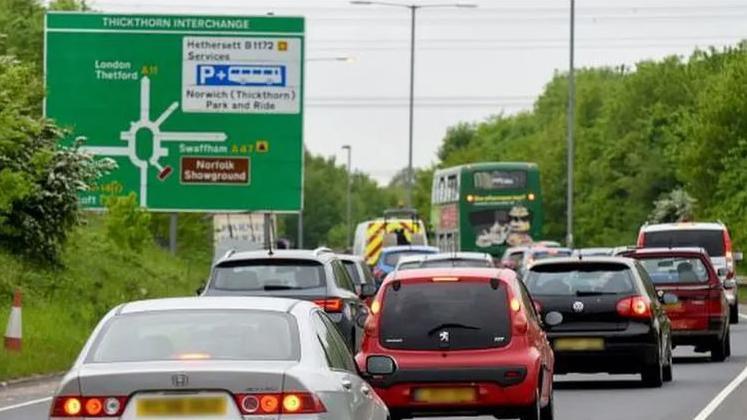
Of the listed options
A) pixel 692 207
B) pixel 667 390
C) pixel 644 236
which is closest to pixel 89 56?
pixel 644 236

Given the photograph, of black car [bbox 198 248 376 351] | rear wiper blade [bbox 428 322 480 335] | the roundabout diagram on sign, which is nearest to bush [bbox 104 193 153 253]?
the roundabout diagram on sign

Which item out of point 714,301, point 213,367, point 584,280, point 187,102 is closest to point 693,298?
point 714,301

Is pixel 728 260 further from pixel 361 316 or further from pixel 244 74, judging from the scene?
pixel 361 316

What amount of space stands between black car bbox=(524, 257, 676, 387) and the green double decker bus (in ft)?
151

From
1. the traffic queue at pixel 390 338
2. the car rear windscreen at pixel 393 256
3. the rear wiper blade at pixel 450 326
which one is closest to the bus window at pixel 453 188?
the car rear windscreen at pixel 393 256

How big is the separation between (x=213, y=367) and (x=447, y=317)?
25.3 ft

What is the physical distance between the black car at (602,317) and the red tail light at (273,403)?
1431 cm

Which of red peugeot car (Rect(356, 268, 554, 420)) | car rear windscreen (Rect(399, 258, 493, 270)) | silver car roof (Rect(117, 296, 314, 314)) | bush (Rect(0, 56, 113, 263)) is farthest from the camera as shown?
bush (Rect(0, 56, 113, 263))

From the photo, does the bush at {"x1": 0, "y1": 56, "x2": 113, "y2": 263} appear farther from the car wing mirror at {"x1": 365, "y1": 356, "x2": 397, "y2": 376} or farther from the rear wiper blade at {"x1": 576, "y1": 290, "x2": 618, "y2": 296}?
the car wing mirror at {"x1": 365, "y1": 356, "x2": 397, "y2": 376}

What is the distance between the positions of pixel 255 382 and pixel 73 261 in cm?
3396

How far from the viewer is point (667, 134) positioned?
11381cm

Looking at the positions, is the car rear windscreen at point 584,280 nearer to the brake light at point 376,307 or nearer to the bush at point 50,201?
the brake light at point 376,307

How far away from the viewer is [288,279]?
86.3ft

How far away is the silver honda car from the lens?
11414 mm
